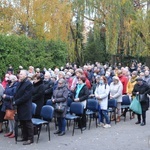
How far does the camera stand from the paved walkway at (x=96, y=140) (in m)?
7.74

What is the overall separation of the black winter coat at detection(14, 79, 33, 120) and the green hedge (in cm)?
867

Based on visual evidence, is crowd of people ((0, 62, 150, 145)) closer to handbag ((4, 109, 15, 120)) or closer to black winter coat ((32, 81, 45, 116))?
black winter coat ((32, 81, 45, 116))

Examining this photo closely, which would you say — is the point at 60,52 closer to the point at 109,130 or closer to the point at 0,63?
the point at 0,63

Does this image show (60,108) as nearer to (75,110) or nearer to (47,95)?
(75,110)

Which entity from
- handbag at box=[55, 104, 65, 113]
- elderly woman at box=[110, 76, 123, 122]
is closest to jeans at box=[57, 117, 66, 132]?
handbag at box=[55, 104, 65, 113]

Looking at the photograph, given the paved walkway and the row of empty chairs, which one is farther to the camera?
the row of empty chairs

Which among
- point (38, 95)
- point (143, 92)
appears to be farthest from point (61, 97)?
point (143, 92)

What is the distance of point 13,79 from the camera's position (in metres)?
8.74

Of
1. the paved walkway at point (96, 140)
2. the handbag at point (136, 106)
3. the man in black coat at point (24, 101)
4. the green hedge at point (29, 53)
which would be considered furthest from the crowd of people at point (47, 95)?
the green hedge at point (29, 53)

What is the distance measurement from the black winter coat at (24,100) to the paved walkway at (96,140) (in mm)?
771

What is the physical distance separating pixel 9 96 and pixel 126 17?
20.4 m

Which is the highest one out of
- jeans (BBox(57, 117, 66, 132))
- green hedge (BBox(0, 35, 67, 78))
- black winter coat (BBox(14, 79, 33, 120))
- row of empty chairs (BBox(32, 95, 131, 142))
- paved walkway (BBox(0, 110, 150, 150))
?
green hedge (BBox(0, 35, 67, 78))

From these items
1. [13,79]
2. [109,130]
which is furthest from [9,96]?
[109,130]

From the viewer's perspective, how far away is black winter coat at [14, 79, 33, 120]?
7.76 m
